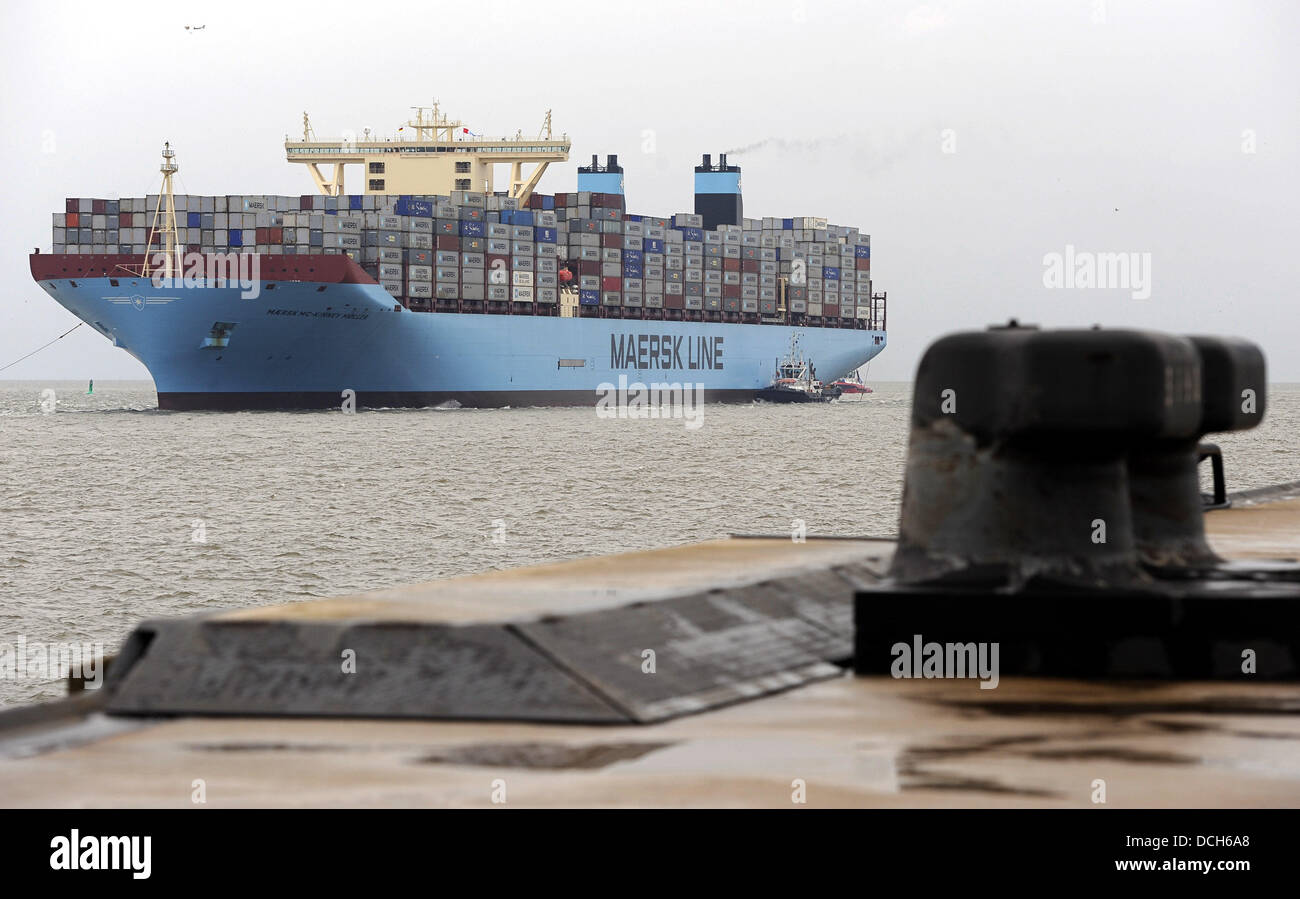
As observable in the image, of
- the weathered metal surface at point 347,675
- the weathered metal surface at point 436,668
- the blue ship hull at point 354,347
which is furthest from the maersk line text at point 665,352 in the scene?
the weathered metal surface at point 347,675

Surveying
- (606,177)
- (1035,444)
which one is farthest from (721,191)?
(1035,444)

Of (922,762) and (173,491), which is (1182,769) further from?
(173,491)

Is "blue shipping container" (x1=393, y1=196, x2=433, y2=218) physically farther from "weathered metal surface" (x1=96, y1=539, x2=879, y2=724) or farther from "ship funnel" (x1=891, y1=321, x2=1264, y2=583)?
"weathered metal surface" (x1=96, y1=539, x2=879, y2=724)

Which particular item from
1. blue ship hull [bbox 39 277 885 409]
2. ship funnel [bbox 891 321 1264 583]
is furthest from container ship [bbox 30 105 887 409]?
ship funnel [bbox 891 321 1264 583]

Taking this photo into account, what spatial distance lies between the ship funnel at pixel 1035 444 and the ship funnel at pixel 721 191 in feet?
287

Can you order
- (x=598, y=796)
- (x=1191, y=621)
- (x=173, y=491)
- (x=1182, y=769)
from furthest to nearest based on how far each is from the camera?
(x=173, y=491) → (x=1191, y=621) → (x=1182, y=769) → (x=598, y=796)

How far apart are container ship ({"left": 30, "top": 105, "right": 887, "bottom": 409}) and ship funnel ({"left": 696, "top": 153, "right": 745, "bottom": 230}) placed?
132mm

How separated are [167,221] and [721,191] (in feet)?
121

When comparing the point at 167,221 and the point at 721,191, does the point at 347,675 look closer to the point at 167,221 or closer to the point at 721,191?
the point at 167,221

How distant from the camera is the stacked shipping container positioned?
6931cm

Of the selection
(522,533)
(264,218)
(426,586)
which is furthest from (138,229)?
(426,586)

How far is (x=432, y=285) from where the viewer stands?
69625mm

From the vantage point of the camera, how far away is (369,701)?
195 inches

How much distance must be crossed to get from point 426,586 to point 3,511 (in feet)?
90.6
